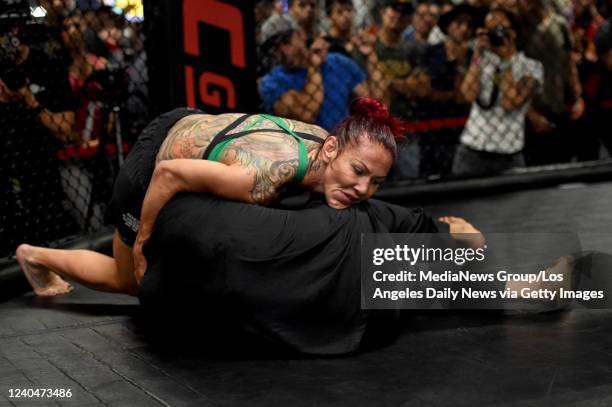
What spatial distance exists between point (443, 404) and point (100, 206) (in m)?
3.00

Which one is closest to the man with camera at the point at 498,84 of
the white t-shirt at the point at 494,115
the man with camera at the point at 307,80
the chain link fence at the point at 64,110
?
the white t-shirt at the point at 494,115

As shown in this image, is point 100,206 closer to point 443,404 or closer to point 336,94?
point 336,94

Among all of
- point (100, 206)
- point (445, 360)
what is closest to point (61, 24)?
point (100, 206)

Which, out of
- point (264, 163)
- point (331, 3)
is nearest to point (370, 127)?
point (264, 163)

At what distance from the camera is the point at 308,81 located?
5.11 m

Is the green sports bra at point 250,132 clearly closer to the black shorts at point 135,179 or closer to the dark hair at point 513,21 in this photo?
the black shorts at point 135,179

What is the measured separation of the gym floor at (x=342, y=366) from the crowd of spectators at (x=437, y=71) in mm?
2162

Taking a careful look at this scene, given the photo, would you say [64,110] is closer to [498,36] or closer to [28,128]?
[28,128]

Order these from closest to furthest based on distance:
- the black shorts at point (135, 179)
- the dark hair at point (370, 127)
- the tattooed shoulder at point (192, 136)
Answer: the dark hair at point (370, 127) < the tattooed shoulder at point (192, 136) < the black shorts at point (135, 179)

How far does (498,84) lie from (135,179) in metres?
3.04

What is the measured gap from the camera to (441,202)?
5738 millimetres

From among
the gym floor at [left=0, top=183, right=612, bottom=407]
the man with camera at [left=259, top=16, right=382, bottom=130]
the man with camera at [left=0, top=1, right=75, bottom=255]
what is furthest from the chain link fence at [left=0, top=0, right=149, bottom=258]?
the gym floor at [left=0, top=183, right=612, bottom=407]

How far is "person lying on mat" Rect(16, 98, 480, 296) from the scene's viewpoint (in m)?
2.75

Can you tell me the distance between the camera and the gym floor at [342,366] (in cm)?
236
